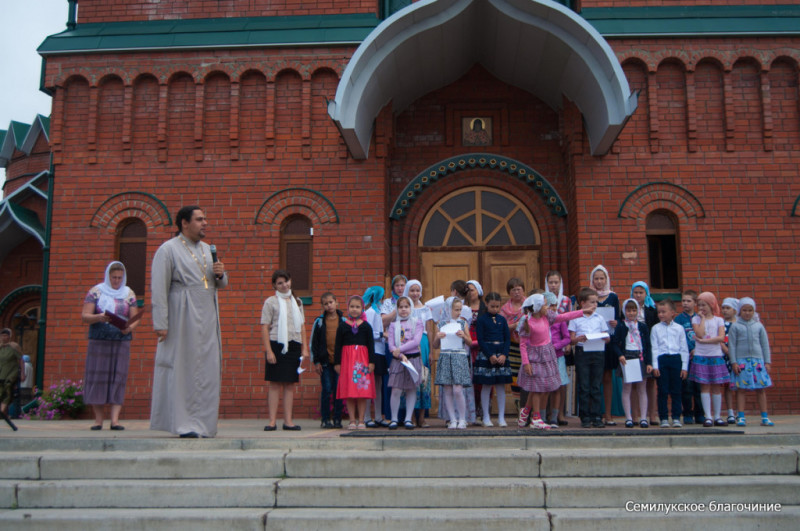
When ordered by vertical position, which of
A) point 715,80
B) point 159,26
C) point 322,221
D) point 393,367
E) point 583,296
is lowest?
point 393,367

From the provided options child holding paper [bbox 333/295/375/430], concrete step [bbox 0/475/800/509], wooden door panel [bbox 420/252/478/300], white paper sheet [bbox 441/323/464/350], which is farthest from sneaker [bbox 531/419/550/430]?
wooden door panel [bbox 420/252/478/300]

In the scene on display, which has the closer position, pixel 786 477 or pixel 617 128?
pixel 786 477

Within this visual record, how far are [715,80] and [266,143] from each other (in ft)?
24.0

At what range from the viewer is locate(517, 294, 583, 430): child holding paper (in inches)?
318

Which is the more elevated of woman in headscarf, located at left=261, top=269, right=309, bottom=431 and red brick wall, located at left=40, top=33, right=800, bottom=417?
red brick wall, located at left=40, top=33, right=800, bottom=417

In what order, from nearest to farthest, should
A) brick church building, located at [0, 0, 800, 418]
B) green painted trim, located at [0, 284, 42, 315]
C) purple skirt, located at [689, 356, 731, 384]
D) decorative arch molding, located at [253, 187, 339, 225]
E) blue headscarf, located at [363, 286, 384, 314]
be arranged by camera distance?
purple skirt, located at [689, 356, 731, 384] → blue headscarf, located at [363, 286, 384, 314] → brick church building, located at [0, 0, 800, 418] → decorative arch molding, located at [253, 187, 339, 225] → green painted trim, located at [0, 284, 42, 315]

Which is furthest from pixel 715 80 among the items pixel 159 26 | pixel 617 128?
pixel 159 26

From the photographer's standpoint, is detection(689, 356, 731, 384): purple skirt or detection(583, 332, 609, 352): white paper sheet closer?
detection(583, 332, 609, 352): white paper sheet

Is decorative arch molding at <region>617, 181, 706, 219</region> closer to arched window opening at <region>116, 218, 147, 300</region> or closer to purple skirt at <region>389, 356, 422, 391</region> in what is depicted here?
purple skirt at <region>389, 356, 422, 391</region>

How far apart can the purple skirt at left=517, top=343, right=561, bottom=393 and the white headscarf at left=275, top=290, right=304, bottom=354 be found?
2.60 meters

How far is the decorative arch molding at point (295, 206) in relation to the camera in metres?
11.8

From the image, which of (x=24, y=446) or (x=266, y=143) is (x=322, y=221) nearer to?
(x=266, y=143)

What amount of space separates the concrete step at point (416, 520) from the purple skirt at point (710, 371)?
3.71 metres

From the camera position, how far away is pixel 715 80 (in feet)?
38.9
